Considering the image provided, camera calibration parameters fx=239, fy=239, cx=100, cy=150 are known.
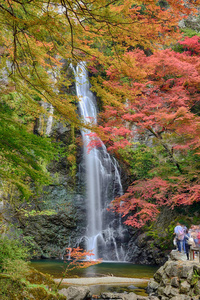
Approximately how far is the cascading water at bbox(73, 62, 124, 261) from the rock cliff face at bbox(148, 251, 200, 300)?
6992 mm

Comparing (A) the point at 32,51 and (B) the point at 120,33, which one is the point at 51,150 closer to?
(A) the point at 32,51

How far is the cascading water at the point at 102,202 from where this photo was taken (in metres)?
13.7

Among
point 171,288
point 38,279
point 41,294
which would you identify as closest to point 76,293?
point 38,279

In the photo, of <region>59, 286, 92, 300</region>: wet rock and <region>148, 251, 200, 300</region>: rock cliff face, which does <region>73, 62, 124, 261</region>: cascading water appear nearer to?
<region>148, 251, 200, 300</region>: rock cliff face

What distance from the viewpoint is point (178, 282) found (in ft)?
19.6

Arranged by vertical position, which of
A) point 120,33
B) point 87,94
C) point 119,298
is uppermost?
point 87,94

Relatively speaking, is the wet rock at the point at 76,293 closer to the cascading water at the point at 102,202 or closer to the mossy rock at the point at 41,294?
the mossy rock at the point at 41,294

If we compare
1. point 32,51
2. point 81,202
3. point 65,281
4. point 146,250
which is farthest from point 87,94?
point 32,51

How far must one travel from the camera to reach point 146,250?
12312 mm

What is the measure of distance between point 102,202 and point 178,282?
31.6 ft

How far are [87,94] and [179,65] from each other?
9143 mm

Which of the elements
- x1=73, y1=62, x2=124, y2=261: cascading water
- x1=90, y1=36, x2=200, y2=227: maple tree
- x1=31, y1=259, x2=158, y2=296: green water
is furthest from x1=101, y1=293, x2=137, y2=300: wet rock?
x1=73, y1=62, x2=124, y2=261: cascading water

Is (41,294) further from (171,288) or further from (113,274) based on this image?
(113,274)

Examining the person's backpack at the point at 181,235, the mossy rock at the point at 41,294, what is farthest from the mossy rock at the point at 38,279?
the person's backpack at the point at 181,235
